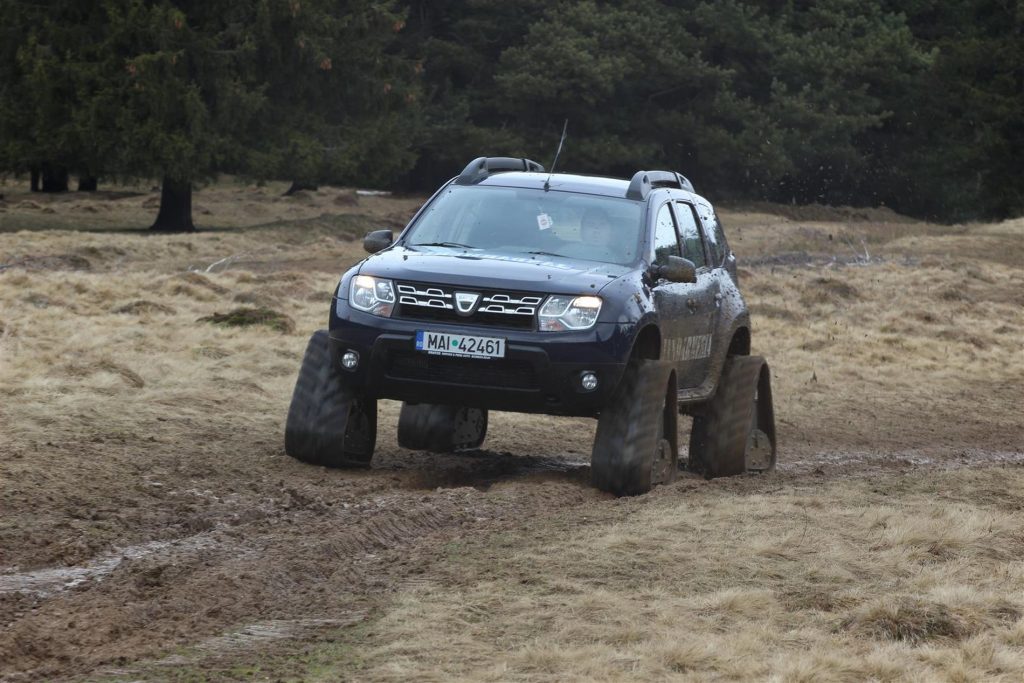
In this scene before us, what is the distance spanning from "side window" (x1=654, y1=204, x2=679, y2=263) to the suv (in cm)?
2

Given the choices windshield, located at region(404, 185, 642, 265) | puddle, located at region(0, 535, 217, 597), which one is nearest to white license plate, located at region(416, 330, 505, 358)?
windshield, located at region(404, 185, 642, 265)

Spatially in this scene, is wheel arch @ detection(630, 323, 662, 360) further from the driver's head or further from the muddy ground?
the muddy ground

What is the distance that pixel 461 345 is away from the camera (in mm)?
9484

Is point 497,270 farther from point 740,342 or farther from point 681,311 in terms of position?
point 740,342

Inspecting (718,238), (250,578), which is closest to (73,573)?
(250,578)

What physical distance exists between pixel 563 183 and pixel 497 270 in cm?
143

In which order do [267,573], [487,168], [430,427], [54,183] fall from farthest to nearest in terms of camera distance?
[54,183] < [430,427] < [487,168] < [267,573]

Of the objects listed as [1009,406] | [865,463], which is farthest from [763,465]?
[1009,406]

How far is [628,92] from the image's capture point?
184 feet

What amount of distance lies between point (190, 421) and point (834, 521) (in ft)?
17.4

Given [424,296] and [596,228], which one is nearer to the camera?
[424,296]

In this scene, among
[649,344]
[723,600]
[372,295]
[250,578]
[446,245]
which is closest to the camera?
[723,600]

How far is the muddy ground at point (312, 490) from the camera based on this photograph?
6156 mm

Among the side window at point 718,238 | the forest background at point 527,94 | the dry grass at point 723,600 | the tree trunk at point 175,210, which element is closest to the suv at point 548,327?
the side window at point 718,238
